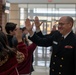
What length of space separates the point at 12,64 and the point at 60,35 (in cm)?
129

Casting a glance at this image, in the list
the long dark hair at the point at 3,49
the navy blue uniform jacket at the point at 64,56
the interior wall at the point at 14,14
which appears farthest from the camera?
the interior wall at the point at 14,14

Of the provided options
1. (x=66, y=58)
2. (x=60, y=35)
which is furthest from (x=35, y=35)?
(x=66, y=58)

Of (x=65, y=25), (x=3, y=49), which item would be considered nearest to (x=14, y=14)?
(x=65, y=25)

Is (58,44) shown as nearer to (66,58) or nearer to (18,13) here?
(66,58)

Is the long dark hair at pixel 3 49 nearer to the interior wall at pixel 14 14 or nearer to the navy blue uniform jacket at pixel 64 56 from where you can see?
the navy blue uniform jacket at pixel 64 56

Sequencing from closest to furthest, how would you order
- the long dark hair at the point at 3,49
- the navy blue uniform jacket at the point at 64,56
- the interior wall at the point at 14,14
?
the long dark hair at the point at 3,49 → the navy blue uniform jacket at the point at 64,56 → the interior wall at the point at 14,14

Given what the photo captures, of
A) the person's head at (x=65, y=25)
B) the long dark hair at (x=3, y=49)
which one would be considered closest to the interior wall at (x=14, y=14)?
the person's head at (x=65, y=25)

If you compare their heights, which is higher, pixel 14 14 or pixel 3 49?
pixel 14 14

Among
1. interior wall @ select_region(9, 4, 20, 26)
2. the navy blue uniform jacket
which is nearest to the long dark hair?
the navy blue uniform jacket

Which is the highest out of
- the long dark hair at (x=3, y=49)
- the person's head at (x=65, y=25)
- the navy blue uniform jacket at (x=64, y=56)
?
the person's head at (x=65, y=25)

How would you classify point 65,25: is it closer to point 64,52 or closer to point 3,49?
point 64,52

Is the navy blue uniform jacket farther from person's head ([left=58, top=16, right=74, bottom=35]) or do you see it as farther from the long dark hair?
the long dark hair

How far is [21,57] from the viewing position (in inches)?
118

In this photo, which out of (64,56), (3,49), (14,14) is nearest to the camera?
(3,49)
